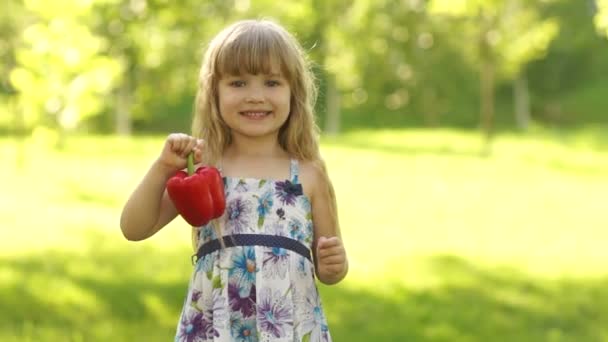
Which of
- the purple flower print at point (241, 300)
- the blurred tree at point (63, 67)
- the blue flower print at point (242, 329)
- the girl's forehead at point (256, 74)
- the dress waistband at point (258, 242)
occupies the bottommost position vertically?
the blue flower print at point (242, 329)

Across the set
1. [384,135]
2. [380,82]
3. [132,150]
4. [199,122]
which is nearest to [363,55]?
[380,82]

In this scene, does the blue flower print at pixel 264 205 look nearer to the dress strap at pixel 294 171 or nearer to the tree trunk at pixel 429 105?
the dress strap at pixel 294 171

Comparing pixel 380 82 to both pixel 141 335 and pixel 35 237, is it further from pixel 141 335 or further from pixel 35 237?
pixel 141 335

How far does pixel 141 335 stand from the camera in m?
5.28

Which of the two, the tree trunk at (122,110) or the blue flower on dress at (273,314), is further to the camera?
the tree trunk at (122,110)

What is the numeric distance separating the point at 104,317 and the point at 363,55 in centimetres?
3049

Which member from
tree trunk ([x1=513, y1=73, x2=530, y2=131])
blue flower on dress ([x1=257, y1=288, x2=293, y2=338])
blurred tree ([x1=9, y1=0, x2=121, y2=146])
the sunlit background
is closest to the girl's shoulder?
blue flower on dress ([x1=257, y1=288, x2=293, y2=338])

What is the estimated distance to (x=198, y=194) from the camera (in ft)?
8.16

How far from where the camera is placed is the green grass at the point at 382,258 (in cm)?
577

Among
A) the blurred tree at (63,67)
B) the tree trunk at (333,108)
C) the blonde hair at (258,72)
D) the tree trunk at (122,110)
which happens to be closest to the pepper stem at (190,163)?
the blonde hair at (258,72)

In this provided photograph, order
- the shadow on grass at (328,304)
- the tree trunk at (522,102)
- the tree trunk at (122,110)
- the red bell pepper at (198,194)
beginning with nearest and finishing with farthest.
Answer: the red bell pepper at (198,194)
the shadow on grass at (328,304)
the tree trunk at (122,110)
the tree trunk at (522,102)

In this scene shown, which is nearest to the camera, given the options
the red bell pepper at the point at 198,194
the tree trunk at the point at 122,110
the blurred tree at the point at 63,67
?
the red bell pepper at the point at 198,194

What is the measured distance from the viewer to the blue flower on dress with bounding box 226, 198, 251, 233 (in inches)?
105

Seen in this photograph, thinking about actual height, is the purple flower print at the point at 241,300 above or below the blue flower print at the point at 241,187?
below
